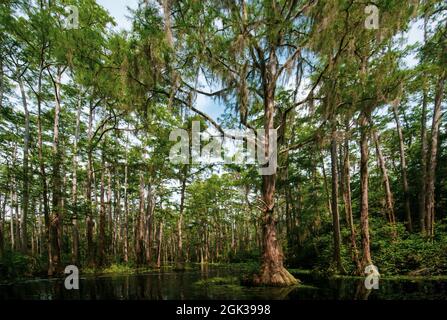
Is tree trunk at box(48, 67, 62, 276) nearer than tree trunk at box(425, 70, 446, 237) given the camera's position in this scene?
No

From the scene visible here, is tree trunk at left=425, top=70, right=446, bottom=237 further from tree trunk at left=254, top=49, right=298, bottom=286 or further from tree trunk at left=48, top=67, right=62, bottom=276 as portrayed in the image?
tree trunk at left=48, top=67, right=62, bottom=276

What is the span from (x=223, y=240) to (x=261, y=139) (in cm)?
4174

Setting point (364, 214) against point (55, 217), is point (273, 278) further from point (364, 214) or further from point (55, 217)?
point (55, 217)

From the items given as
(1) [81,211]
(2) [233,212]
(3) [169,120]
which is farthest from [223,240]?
(1) [81,211]

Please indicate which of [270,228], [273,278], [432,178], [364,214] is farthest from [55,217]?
[432,178]

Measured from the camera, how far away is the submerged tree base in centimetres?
857

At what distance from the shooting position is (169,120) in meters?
19.9

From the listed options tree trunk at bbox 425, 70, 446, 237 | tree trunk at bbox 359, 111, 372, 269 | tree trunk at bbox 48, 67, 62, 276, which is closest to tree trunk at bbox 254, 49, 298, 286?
tree trunk at bbox 359, 111, 372, 269

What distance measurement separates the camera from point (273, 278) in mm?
8672

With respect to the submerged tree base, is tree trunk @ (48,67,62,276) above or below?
above

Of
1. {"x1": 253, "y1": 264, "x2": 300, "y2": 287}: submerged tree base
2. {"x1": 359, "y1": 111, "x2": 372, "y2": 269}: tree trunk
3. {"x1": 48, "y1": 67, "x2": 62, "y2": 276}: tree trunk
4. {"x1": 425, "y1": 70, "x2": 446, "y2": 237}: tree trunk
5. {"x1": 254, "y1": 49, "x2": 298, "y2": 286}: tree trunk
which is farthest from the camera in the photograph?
{"x1": 48, "y1": 67, "x2": 62, "y2": 276}: tree trunk

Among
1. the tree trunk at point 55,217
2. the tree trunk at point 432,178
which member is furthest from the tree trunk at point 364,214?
the tree trunk at point 55,217

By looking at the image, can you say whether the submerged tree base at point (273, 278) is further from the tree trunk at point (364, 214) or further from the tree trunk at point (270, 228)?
the tree trunk at point (364, 214)

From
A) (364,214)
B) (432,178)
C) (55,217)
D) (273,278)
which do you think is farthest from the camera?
(55,217)
